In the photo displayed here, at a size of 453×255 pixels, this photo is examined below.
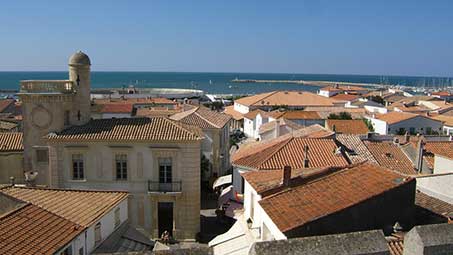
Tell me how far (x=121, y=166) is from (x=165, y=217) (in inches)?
153

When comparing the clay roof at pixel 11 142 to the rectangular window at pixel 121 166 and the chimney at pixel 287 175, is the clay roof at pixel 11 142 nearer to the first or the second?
the rectangular window at pixel 121 166

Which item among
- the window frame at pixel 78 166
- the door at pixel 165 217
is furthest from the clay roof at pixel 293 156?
the window frame at pixel 78 166

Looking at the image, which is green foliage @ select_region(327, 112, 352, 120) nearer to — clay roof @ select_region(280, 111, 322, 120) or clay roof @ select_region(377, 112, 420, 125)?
clay roof @ select_region(280, 111, 322, 120)

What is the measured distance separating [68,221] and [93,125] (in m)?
13.7

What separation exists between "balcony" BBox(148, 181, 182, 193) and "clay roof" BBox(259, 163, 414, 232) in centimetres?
1207

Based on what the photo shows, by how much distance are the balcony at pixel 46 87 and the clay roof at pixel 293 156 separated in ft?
35.8

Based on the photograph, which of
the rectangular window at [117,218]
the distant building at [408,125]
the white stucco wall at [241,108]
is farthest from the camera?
the white stucco wall at [241,108]

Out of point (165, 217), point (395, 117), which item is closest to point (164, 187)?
point (165, 217)

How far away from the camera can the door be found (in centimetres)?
2686

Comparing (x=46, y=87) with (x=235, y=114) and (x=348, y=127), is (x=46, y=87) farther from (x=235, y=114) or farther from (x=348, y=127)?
(x=235, y=114)

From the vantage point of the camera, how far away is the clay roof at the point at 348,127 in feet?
165

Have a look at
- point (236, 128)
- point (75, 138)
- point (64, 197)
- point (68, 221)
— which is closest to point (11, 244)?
point (68, 221)

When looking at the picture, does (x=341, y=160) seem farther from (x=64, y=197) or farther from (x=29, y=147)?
(x=29, y=147)

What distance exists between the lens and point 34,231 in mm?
13219
